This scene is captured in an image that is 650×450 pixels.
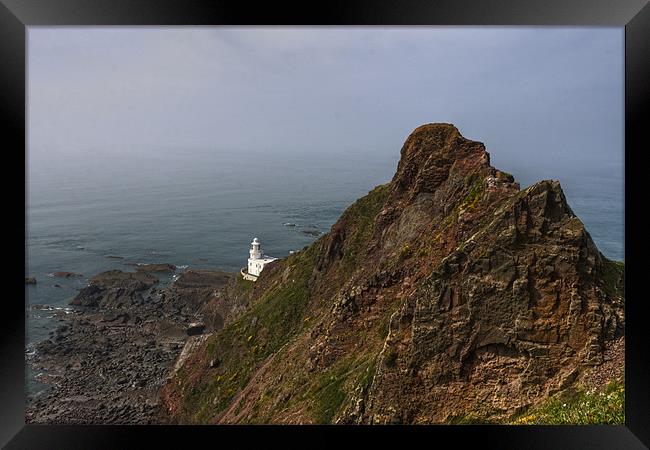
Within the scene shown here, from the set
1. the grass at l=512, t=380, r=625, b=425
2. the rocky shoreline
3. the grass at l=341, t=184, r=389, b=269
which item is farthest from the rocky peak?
the rocky shoreline

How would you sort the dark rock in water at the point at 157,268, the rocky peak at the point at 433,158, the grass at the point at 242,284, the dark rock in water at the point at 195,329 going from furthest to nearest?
the dark rock in water at the point at 157,268 → the dark rock in water at the point at 195,329 → the grass at the point at 242,284 → the rocky peak at the point at 433,158

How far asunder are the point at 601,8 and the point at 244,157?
126931mm

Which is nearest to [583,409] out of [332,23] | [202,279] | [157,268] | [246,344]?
Result: [332,23]

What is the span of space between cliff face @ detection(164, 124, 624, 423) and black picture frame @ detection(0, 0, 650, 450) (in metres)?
2.97

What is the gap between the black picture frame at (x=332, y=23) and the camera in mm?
5973

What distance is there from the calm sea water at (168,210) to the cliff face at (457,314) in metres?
42.1

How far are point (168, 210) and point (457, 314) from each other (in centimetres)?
9546

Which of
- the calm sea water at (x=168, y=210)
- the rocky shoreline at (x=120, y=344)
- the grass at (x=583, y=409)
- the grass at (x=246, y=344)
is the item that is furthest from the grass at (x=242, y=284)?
the grass at (x=583, y=409)

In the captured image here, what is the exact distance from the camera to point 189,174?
116938 millimetres

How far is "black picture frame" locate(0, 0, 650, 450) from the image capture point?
5.97m

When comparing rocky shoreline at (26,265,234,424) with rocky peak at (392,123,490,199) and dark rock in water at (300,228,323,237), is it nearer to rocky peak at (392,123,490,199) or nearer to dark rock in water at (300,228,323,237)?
dark rock in water at (300,228,323,237)

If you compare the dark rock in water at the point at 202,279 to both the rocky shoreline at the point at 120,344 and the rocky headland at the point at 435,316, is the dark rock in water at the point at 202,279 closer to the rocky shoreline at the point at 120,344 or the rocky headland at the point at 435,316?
the rocky shoreline at the point at 120,344

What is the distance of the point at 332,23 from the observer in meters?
6.15

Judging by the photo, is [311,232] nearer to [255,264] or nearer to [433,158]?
[255,264]
